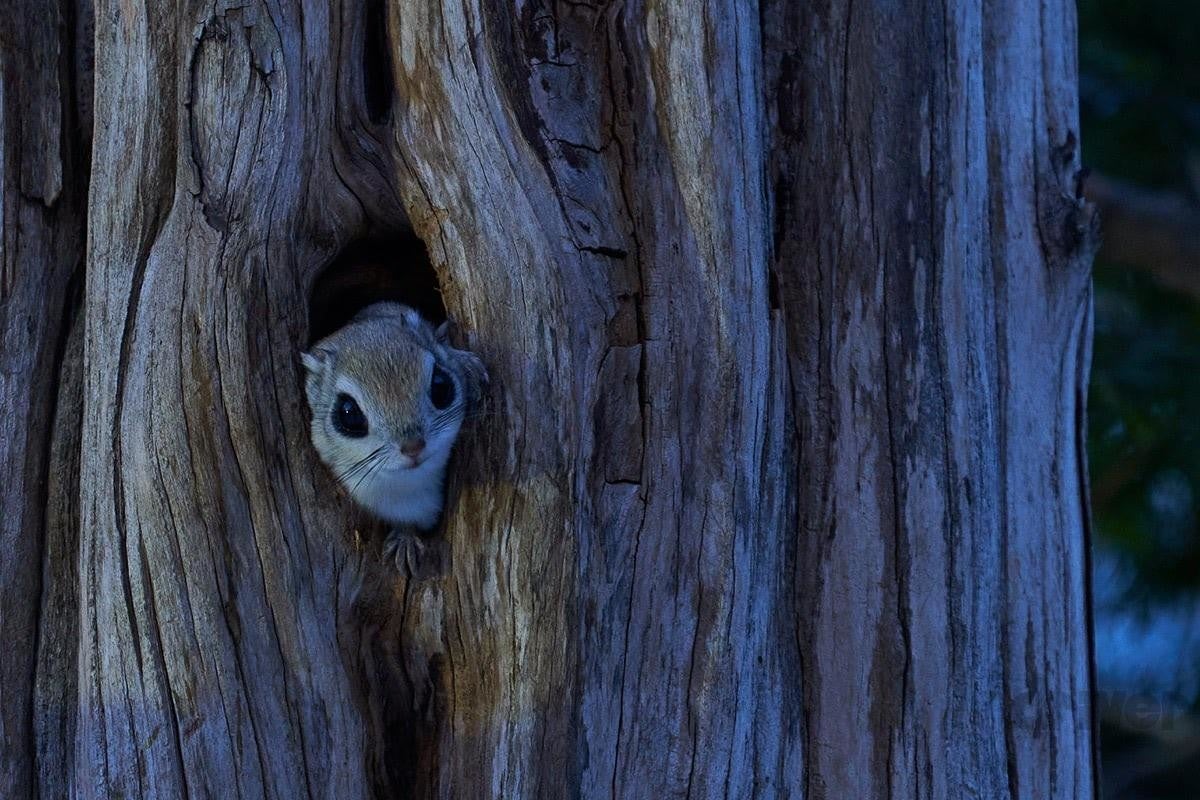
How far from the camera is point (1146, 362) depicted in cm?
619

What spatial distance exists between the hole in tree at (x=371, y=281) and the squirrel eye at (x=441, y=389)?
1.04 ft

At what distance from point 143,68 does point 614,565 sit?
4.83 ft

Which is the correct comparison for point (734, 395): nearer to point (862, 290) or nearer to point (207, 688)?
point (862, 290)

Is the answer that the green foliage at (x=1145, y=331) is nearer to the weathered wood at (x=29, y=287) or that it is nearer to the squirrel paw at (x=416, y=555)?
the squirrel paw at (x=416, y=555)

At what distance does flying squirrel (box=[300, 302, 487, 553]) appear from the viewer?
10.2 ft

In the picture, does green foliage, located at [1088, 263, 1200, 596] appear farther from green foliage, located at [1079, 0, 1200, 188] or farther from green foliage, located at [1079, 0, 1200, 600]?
green foliage, located at [1079, 0, 1200, 188]

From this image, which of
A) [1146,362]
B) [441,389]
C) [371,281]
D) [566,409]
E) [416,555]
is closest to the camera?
[566,409]

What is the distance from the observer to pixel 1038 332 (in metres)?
3.26

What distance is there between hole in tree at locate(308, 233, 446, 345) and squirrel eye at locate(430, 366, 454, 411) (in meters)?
0.32

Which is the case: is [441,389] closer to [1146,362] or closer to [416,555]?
[416,555]

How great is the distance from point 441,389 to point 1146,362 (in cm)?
414

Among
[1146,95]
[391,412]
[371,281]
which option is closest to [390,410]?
[391,412]

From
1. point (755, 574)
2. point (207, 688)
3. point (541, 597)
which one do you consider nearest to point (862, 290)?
point (755, 574)

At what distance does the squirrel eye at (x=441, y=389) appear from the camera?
123 inches
